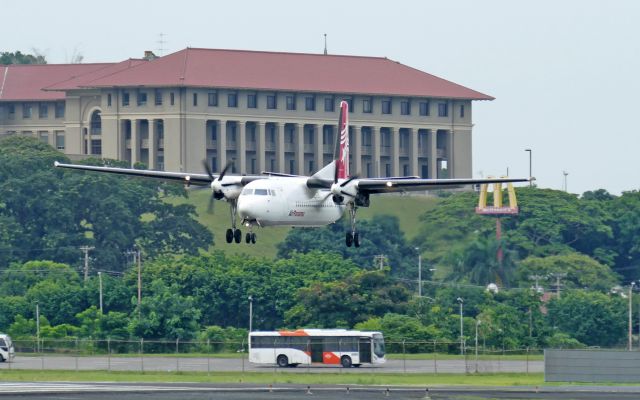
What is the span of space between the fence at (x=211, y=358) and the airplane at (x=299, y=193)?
2581 centimetres

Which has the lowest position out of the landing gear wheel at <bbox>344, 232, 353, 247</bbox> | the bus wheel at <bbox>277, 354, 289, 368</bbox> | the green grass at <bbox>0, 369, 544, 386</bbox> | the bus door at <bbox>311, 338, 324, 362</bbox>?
the green grass at <bbox>0, 369, 544, 386</bbox>

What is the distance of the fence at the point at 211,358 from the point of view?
15138cm

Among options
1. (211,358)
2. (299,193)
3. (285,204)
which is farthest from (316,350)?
(285,204)

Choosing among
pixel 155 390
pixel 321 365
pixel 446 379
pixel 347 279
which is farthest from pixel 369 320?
pixel 155 390

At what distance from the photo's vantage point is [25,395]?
395ft

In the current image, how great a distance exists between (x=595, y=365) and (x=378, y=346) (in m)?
25.3

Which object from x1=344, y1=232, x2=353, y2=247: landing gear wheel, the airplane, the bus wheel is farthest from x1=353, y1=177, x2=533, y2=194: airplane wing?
the bus wheel

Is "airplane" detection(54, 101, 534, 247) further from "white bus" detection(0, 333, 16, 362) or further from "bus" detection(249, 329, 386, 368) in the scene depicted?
"white bus" detection(0, 333, 16, 362)

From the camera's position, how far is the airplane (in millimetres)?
117875

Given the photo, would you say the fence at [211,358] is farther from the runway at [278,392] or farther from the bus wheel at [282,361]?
the runway at [278,392]

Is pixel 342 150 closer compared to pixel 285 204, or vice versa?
pixel 285 204

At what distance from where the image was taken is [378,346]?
6102 inches

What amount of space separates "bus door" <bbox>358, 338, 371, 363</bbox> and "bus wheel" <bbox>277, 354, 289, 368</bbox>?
554 centimetres

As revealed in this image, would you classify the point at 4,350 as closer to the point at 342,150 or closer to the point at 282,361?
the point at 282,361
